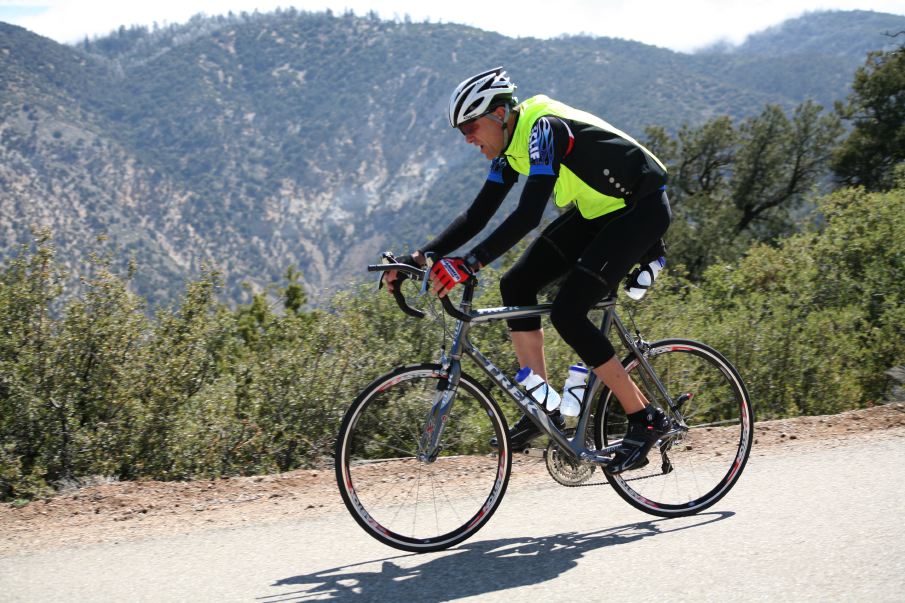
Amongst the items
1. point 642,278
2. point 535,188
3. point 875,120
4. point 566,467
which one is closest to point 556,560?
point 566,467

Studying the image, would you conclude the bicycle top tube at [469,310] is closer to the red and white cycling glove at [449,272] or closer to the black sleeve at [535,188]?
the red and white cycling glove at [449,272]

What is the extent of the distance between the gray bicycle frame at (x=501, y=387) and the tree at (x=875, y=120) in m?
39.3

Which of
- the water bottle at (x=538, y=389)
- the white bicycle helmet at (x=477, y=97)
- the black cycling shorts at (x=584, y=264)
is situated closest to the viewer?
the white bicycle helmet at (x=477, y=97)

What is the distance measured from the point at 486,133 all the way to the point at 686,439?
2110 millimetres

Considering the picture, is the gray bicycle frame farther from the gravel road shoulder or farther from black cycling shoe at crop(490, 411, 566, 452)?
the gravel road shoulder

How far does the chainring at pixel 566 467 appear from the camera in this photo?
4414 mm

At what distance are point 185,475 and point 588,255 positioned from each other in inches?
143

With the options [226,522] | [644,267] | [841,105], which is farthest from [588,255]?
[841,105]

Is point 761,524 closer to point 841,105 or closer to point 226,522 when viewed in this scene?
point 226,522

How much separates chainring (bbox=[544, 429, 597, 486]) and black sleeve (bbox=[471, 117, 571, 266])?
1.15 metres

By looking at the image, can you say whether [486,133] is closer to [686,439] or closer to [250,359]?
[686,439]

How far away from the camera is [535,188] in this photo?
3.96 metres

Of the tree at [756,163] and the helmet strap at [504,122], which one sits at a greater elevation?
the tree at [756,163]

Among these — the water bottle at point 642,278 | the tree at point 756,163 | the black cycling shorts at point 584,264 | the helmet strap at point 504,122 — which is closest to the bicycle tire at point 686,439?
the water bottle at point 642,278
